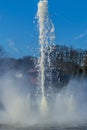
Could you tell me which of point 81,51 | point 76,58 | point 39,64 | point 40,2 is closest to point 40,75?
point 39,64

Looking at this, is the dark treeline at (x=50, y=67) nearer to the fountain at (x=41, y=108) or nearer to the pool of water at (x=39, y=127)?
the fountain at (x=41, y=108)

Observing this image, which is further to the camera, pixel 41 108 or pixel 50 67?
pixel 50 67

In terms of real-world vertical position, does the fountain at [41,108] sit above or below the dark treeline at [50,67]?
below

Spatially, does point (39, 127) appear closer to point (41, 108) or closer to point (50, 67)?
point (41, 108)

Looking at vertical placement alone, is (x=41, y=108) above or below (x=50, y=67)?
below

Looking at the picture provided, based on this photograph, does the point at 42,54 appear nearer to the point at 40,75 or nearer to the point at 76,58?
the point at 40,75

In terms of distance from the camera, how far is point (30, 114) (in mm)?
22906

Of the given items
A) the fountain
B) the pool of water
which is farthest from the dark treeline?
Answer: the pool of water

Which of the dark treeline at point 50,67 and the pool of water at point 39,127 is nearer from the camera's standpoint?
the pool of water at point 39,127

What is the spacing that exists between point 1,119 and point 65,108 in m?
4.43

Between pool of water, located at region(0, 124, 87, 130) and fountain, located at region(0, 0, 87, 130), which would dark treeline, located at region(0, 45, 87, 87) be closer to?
fountain, located at region(0, 0, 87, 130)

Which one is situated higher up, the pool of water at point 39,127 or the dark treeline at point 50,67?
the dark treeline at point 50,67

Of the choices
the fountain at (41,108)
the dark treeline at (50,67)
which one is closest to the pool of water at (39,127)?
the fountain at (41,108)

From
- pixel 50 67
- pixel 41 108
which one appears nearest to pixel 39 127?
pixel 41 108
